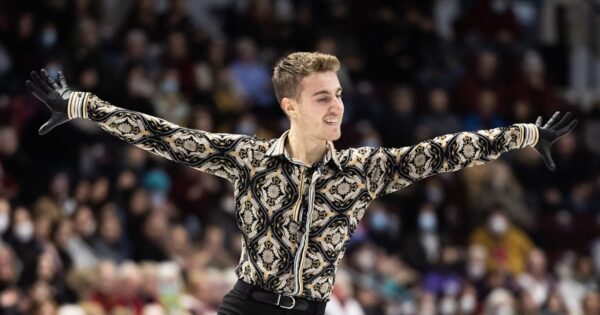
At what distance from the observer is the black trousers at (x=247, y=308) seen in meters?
5.07

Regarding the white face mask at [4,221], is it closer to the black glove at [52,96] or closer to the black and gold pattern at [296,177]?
the black glove at [52,96]

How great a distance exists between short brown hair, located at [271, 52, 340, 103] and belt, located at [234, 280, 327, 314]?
0.93 m

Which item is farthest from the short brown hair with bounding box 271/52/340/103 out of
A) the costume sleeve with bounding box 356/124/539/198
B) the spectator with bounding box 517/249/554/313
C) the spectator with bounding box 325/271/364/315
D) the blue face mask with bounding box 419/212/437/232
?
the blue face mask with bounding box 419/212/437/232

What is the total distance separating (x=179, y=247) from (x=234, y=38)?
383 centimetres

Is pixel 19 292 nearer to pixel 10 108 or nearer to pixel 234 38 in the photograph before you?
pixel 10 108

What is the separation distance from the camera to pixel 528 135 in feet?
17.3

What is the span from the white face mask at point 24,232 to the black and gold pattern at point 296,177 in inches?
210

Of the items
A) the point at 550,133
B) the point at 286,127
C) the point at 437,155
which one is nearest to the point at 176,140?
the point at 437,155

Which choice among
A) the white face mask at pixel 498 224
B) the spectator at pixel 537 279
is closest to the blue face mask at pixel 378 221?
the white face mask at pixel 498 224

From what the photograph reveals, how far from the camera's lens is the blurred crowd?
1105 cm

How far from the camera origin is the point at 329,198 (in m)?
5.18

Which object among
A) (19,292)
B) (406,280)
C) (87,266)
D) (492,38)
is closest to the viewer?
(19,292)

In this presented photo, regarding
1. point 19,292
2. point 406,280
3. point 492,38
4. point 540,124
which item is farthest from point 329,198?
point 492,38

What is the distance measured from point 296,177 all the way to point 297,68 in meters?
0.51
